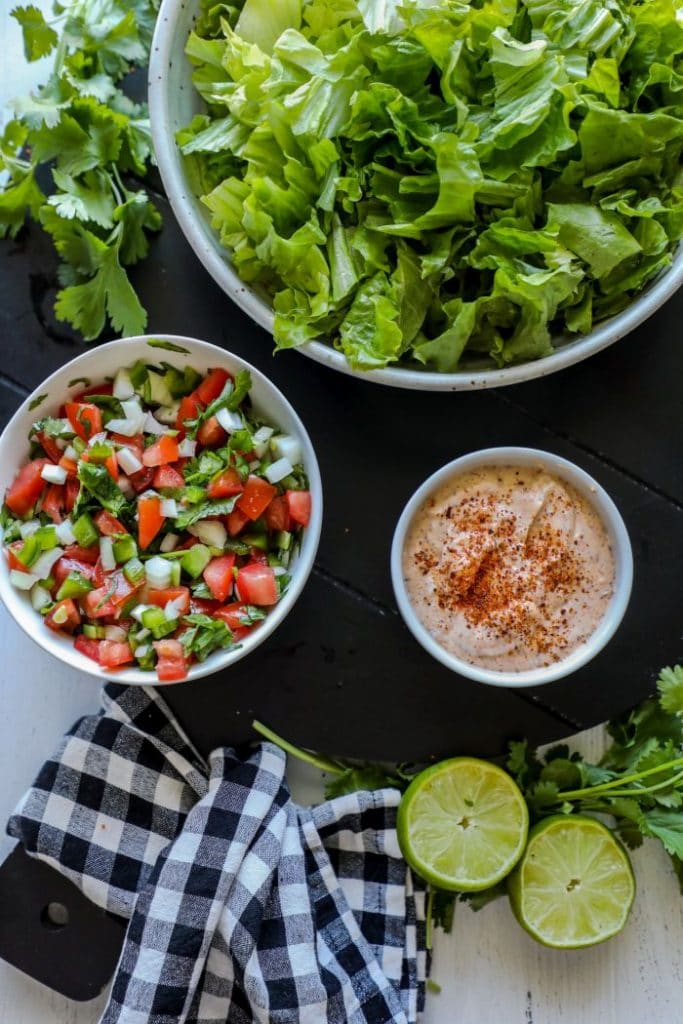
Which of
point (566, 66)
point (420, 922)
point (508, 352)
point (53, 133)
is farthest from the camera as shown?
point (420, 922)

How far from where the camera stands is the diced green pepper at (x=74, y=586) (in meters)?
1.95

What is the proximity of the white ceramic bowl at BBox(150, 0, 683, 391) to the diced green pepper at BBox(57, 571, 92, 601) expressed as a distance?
0.58m

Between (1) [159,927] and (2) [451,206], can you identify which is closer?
(2) [451,206]

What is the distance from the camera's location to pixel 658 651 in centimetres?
210

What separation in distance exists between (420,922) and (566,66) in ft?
5.47

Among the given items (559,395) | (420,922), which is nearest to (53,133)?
(559,395)

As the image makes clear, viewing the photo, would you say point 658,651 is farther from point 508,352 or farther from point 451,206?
point 451,206

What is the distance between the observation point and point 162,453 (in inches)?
78.3

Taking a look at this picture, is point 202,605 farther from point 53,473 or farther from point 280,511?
point 53,473

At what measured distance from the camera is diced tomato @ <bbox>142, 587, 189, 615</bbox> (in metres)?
1.95

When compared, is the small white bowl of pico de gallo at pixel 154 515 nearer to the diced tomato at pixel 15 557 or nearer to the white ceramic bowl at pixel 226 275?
the diced tomato at pixel 15 557

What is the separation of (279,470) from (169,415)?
26 centimetres

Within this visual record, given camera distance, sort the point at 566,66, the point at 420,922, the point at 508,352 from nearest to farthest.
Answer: the point at 566,66
the point at 508,352
the point at 420,922

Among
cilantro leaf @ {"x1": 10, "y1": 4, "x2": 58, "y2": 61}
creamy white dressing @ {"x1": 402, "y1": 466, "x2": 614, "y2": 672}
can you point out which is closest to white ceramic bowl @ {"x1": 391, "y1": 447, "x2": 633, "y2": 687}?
creamy white dressing @ {"x1": 402, "y1": 466, "x2": 614, "y2": 672}
